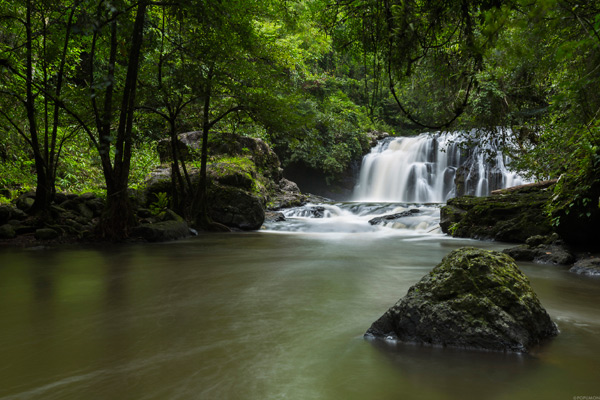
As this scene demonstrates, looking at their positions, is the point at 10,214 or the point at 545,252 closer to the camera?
the point at 545,252

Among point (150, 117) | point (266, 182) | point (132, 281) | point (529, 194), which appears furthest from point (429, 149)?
point (132, 281)

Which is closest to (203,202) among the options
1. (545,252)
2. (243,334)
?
(545,252)

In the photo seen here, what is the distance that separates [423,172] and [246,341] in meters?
21.3

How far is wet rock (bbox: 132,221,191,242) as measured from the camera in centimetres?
905

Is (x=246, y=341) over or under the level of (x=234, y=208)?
under

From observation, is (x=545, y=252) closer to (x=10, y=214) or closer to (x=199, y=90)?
(x=199, y=90)

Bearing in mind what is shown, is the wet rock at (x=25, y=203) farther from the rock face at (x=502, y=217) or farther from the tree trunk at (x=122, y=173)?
A: the rock face at (x=502, y=217)

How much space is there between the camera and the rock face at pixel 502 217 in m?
8.46

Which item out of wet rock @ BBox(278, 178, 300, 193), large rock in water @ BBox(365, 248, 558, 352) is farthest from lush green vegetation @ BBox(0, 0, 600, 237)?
wet rock @ BBox(278, 178, 300, 193)

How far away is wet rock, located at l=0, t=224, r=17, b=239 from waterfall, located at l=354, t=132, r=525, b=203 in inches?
696

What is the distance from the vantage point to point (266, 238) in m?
10.9

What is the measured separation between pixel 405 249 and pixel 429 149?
15954 mm

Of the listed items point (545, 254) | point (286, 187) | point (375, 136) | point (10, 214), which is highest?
point (375, 136)

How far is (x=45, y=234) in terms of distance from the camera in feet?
27.2
